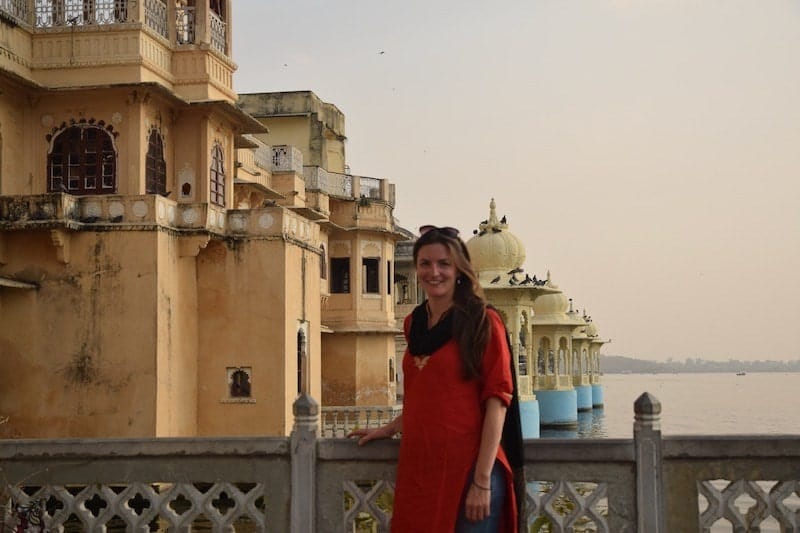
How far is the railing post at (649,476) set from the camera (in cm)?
657

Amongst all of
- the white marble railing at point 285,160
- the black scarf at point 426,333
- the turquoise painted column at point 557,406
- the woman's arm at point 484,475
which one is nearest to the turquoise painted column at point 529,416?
the white marble railing at point 285,160

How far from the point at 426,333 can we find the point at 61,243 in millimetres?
13202

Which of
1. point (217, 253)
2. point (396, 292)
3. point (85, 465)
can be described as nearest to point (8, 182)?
point (217, 253)

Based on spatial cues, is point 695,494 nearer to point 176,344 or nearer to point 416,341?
point 416,341

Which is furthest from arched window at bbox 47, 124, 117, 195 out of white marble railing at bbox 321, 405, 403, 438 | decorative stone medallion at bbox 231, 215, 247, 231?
white marble railing at bbox 321, 405, 403, 438

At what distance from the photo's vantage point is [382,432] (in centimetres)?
632

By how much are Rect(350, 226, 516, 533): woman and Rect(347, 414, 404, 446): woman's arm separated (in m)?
0.54

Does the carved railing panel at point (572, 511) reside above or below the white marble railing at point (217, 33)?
below

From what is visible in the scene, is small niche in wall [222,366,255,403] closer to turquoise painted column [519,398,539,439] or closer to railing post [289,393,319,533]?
turquoise painted column [519,398,539,439]

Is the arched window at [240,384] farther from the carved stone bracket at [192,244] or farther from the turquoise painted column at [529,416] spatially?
the turquoise painted column at [529,416]

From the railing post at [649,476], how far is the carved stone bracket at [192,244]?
13.2 meters

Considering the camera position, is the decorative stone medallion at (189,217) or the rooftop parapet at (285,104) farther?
the rooftop parapet at (285,104)

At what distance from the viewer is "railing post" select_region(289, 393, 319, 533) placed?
6762 mm

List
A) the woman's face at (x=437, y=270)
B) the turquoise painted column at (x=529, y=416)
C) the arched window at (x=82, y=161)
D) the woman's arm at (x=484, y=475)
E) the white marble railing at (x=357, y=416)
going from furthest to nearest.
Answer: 1. the turquoise painted column at (x=529, y=416)
2. the white marble railing at (x=357, y=416)
3. the arched window at (x=82, y=161)
4. the woman's face at (x=437, y=270)
5. the woman's arm at (x=484, y=475)
